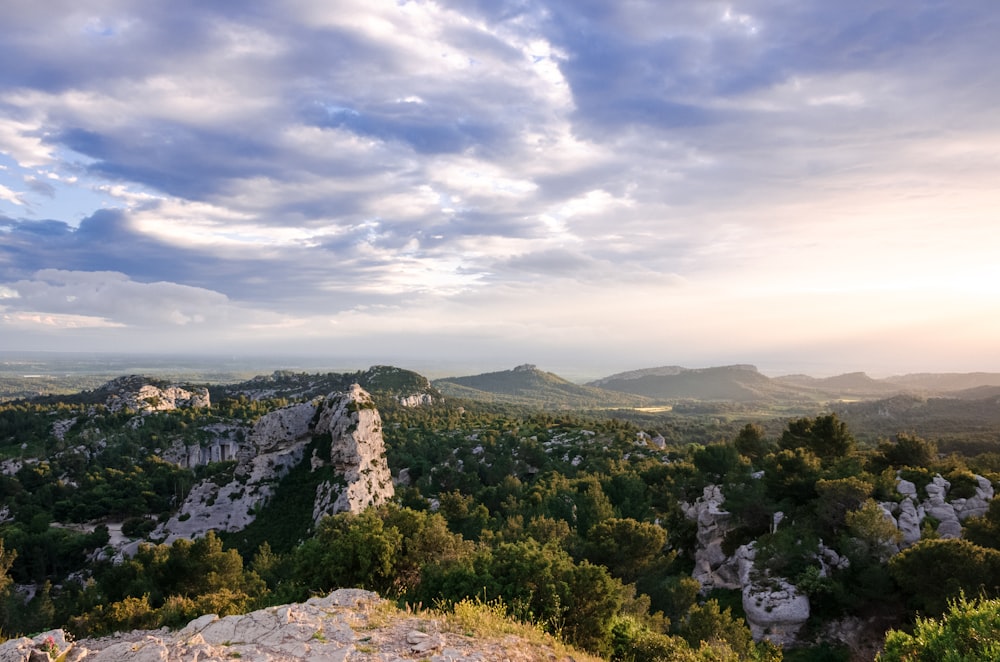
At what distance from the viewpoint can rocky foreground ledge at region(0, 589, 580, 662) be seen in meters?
8.87

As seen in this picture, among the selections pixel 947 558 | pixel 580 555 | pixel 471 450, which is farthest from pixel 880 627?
pixel 471 450

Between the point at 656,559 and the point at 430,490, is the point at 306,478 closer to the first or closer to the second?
the point at 430,490

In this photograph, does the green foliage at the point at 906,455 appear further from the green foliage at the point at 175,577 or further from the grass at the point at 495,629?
the green foliage at the point at 175,577

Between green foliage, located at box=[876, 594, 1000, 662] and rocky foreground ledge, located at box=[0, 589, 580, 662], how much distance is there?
26.1 feet

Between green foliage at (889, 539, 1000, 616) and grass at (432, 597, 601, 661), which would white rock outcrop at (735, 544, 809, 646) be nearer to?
green foliage at (889, 539, 1000, 616)

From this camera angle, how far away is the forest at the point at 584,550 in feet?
52.7

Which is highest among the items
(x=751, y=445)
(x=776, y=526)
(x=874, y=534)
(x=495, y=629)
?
(x=495, y=629)

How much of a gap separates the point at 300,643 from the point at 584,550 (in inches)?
869

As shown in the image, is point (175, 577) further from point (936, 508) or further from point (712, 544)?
point (936, 508)

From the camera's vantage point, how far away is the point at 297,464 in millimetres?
44438

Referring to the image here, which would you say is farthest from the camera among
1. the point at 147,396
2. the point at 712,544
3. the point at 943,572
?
the point at 147,396

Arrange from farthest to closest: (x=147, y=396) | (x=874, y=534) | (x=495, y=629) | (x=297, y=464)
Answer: (x=147, y=396) < (x=297, y=464) < (x=874, y=534) < (x=495, y=629)

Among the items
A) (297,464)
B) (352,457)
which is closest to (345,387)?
(297,464)

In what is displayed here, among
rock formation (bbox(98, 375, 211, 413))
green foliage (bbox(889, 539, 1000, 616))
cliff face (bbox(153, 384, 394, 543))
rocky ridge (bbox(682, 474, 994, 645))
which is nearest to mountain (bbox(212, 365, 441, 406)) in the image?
rock formation (bbox(98, 375, 211, 413))
